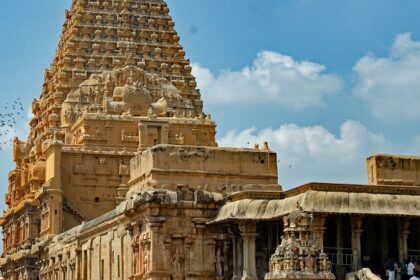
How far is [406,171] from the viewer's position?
54.7 metres

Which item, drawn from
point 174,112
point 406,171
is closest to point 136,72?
point 174,112

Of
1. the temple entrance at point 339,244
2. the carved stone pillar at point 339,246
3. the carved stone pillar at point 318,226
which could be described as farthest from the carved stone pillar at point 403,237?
the carved stone pillar at point 318,226

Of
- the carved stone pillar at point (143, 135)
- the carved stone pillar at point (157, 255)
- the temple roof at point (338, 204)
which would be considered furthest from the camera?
the carved stone pillar at point (143, 135)

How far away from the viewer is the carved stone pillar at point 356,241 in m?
47.2

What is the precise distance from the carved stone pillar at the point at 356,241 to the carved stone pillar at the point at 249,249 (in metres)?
5.18

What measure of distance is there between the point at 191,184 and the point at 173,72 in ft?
137

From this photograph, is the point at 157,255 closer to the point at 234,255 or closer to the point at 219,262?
the point at 219,262

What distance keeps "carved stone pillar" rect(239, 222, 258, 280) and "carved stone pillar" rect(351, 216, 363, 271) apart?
5179 millimetres

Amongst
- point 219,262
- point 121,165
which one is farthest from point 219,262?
point 121,165

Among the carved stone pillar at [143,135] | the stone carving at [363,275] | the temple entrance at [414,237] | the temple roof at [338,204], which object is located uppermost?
the carved stone pillar at [143,135]

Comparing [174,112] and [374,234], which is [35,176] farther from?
[374,234]

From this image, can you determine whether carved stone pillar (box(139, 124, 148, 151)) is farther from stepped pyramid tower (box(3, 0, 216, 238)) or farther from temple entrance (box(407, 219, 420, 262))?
temple entrance (box(407, 219, 420, 262))

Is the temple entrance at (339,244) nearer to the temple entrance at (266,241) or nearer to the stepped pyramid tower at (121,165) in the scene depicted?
the temple entrance at (266,241)

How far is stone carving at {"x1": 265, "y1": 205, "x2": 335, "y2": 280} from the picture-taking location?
37812mm
